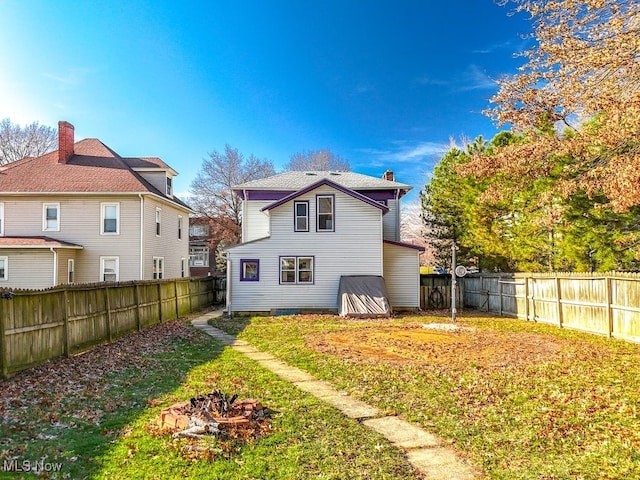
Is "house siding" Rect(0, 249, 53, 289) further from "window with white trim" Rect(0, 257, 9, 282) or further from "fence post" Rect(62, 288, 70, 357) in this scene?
"fence post" Rect(62, 288, 70, 357)

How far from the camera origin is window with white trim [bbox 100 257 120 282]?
71.8 feet

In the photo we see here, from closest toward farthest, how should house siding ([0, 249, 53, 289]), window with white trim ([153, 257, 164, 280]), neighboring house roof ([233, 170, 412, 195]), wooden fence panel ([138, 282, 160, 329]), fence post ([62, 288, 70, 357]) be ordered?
1. fence post ([62, 288, 70, 357])
2. wooden fence panel ([138, 282, 160, 329])
3. house siding ([0, 249, 53, 289])
4. neighboring house roof ([233, 170, 412, 195])
5. window with white trim ([153, 257, 164, 280])

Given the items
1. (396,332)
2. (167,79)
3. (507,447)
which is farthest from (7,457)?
(167,79)

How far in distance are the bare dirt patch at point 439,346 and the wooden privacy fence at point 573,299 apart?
177 centimetres

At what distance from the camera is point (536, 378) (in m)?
7.59

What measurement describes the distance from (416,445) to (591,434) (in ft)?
6.82

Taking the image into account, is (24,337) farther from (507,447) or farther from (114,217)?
(114,217)

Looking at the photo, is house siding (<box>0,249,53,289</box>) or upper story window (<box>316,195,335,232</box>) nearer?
upper story window (<box>316,195,335,232</box>)

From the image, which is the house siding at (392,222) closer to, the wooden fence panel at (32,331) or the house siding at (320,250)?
the house siding at (320,250)

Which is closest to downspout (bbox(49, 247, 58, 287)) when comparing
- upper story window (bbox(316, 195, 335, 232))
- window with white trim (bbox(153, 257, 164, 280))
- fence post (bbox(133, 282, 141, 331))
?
window with white trim (bbox(153, 257, 164, 280))

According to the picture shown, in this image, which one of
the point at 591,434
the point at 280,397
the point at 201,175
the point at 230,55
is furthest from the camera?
the point at 201,175

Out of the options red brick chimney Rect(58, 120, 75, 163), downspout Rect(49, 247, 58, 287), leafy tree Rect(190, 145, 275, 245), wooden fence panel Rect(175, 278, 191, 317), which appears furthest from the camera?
leafy tree Rect(190, 145, 275, 245)

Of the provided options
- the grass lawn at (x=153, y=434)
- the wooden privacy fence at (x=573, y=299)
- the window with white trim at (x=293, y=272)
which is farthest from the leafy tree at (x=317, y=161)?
the grass lawn at (x=153, y=434)

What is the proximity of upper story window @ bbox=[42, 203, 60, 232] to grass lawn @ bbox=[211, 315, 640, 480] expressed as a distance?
44.4 ft
